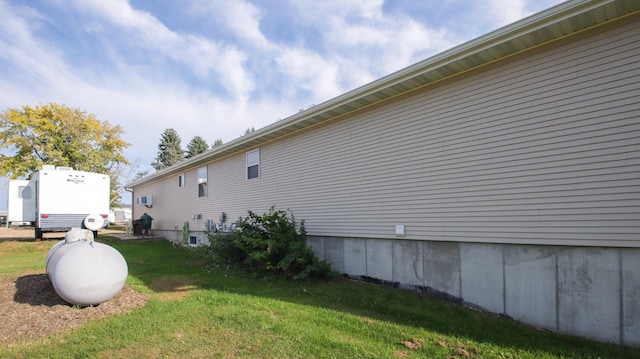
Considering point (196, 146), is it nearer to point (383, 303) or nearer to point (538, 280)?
point (383, 303)

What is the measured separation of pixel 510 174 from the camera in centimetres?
525

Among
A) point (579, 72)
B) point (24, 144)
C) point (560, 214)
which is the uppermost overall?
point (24, 144)

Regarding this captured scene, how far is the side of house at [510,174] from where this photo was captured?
4.32m

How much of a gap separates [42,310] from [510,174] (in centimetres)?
737

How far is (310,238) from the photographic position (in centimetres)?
895

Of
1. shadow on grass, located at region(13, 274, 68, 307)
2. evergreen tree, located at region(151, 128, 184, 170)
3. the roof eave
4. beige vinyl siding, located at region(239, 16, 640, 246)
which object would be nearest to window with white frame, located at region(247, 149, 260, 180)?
the roof eave

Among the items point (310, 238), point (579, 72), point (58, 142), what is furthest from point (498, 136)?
point (58, 142)

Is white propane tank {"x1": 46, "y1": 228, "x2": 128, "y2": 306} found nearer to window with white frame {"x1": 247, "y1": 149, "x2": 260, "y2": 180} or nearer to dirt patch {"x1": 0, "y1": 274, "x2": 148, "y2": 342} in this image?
dirt patch {"x1": 0, "y1": 274, "x2": 148, "y2": 342}

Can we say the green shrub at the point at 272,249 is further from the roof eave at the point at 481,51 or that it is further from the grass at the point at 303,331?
the roof eave at the point at 481,51

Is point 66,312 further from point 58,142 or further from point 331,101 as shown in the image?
point 58,142

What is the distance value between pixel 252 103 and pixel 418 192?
14041mm

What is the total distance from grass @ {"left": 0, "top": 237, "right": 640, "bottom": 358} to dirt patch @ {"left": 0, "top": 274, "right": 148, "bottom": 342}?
29 centimetres

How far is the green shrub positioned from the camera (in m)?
7.43

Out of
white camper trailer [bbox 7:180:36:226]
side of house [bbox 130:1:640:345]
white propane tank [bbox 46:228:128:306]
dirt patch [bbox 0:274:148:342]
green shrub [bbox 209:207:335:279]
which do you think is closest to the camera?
side of house [bbox 130:1:640:345]
